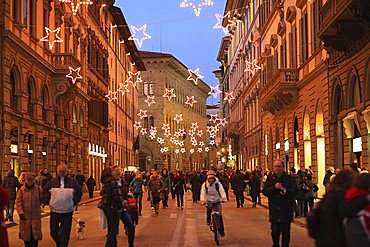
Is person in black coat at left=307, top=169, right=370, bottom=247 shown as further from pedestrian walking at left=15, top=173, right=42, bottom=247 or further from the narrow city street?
the narrow city street

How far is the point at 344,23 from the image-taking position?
2412 centimetres

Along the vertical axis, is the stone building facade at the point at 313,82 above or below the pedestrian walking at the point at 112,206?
above

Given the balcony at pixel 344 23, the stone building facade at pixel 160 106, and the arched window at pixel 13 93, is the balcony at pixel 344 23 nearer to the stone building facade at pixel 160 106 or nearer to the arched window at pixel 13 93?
the arched window at pixel 13 93

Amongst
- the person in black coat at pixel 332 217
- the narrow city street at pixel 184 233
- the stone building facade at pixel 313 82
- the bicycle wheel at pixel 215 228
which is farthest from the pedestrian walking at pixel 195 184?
the person in black coat at pixel 332 217

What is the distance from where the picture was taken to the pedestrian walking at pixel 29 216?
13.0 metres

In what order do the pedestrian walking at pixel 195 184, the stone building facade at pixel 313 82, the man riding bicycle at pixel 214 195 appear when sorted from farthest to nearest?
the pedestrian walking at pixel 195 184 → the stone building facade at pixel 313 82 → the man riding bicycle at pixel 214 195

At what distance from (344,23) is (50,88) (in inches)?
764

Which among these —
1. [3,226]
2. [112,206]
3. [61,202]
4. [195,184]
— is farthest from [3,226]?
[195,184]

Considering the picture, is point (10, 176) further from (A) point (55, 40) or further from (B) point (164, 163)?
(B) point (164, 163)

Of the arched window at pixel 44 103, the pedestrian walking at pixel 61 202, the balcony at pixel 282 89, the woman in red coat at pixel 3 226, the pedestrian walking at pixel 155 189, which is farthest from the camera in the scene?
the balcony at pixel 282 89

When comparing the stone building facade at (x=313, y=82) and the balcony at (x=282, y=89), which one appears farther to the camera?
the balcony at (x=282, y=89)

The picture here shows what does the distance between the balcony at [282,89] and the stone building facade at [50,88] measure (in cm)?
1114

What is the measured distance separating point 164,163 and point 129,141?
17.3 meters

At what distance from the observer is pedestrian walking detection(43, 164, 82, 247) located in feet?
43.7
